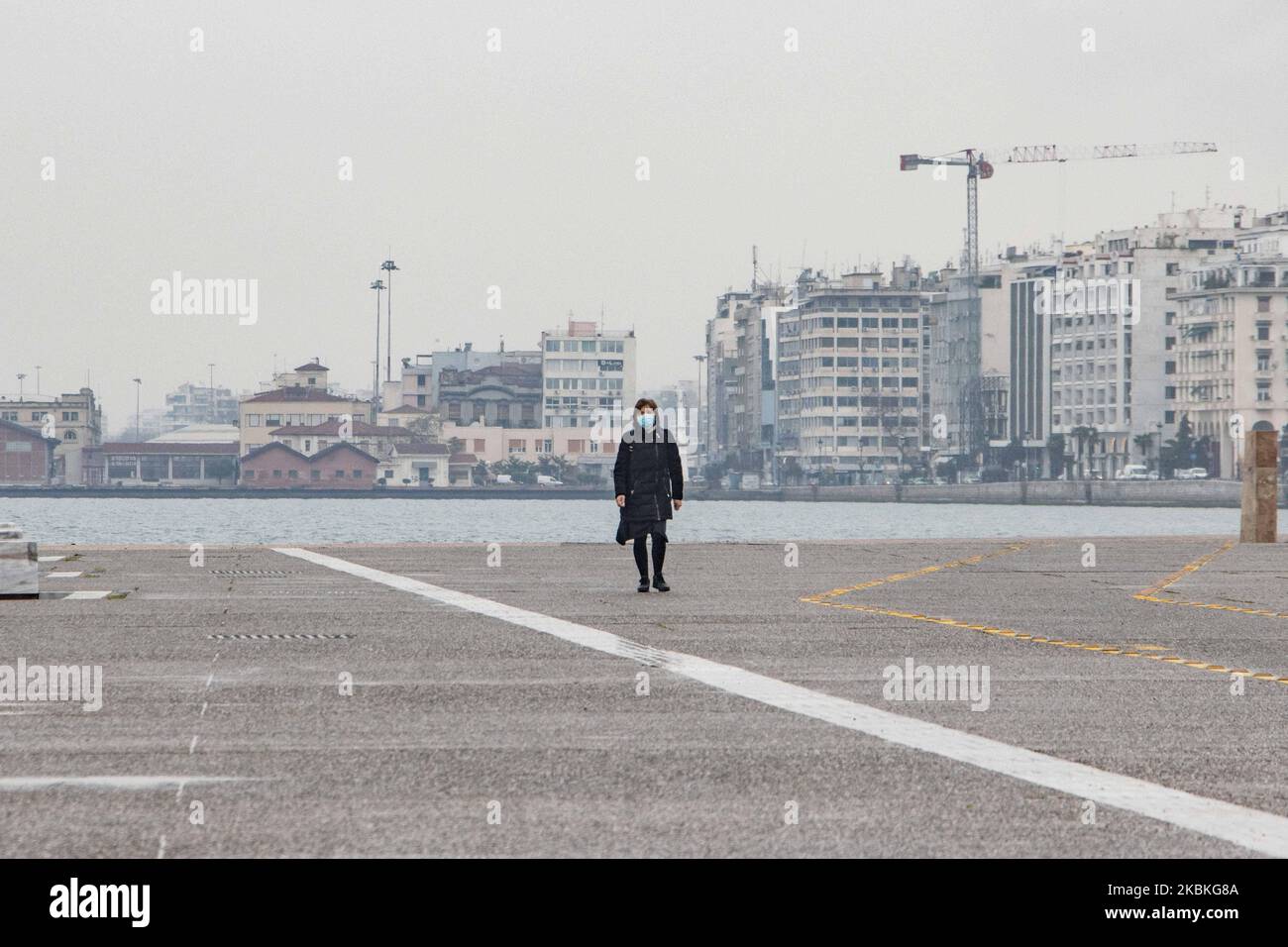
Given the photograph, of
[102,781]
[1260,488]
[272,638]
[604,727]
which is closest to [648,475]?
[272,638]

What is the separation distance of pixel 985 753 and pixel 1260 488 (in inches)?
1081

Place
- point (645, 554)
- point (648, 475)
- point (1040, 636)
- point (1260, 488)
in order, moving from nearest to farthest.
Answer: point (1040, 636)
point (648, 475)
point (645, 554)
point (1260, 488)

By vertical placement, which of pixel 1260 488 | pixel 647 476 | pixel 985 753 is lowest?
pixel 985 753

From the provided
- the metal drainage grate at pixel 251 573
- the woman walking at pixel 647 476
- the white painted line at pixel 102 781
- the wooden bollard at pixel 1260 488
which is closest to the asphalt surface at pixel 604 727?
the white painted line at pixel 102 781

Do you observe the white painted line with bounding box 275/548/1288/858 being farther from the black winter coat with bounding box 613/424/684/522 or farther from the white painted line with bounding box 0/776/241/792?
the black winter coat with bounding box 613/424/684/522

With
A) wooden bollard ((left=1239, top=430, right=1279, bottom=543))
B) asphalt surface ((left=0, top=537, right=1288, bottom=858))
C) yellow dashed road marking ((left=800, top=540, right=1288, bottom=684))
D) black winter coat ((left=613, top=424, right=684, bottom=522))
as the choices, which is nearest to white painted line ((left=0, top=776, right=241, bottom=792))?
asphalt surface ((left=0, top=537, right=1288, bottom=858))

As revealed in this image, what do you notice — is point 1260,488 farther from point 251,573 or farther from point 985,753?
point 985,753

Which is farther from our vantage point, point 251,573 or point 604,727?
point 251,573

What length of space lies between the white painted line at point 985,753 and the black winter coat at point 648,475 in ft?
14.0

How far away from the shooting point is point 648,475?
22.2 metres

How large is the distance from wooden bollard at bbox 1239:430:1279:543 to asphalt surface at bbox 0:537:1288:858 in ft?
41.5

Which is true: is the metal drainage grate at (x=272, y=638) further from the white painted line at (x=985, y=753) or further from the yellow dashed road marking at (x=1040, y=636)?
the yellow dashed road marking at (x=1040, y=636)
